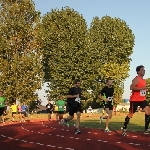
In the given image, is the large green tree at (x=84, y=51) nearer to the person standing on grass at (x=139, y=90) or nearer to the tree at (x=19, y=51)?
the tree at (x=19, y=51)

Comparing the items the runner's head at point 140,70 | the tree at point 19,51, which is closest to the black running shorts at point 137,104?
the runner's head at point 140,70

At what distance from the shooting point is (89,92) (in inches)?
1807

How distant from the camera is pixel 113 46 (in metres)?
53.2

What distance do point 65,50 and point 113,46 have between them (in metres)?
11.1

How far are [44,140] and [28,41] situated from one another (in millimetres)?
32696

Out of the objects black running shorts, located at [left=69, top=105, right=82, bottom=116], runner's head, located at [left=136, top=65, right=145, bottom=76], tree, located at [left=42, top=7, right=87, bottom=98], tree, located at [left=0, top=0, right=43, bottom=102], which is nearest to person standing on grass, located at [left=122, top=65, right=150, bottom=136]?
runner's head, located at [left=136, top=65, right=145, bottom=76]

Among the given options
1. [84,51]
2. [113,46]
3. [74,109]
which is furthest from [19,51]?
[74,109]

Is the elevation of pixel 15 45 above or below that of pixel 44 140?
above

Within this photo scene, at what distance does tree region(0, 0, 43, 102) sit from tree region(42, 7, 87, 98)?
3.44m

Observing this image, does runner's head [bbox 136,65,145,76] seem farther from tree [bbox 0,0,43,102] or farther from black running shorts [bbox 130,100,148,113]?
tree [bbox 0,0,43,102]

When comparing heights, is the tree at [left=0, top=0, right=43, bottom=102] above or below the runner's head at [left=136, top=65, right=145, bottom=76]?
above

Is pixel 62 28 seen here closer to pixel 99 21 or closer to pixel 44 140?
pixel 99 21

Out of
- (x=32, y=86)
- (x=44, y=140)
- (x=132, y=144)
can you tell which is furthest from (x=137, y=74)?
(x=32, y=86)

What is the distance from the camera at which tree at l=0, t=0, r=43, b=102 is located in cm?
3981
